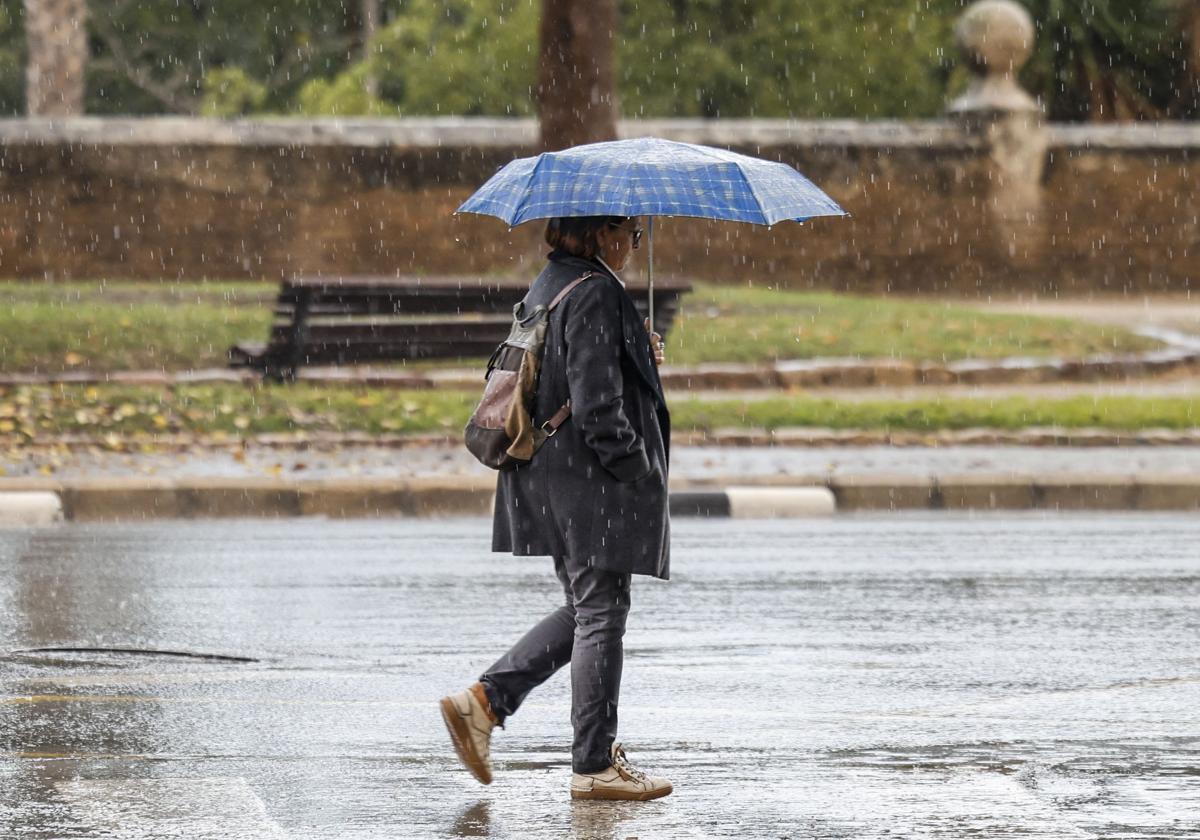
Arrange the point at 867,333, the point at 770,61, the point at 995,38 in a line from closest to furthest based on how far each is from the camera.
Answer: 1. the point at 867,333
2. the point at 995,38
3. the point at 770,61

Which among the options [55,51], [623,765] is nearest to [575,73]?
[55,51]

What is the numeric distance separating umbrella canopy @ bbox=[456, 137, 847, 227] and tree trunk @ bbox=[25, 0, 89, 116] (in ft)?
83.1

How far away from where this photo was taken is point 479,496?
506 inches

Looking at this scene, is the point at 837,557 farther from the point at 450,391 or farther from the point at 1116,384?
the point at 1116,384

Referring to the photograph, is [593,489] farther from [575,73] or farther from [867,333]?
[575,73]

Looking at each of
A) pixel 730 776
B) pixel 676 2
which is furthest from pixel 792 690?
pixel 676 2

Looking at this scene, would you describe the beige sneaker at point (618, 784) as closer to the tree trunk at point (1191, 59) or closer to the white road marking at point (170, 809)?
the white road marking at point (170, 809)

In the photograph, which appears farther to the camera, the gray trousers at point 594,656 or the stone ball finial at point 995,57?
the stone ball finial at point 995,57

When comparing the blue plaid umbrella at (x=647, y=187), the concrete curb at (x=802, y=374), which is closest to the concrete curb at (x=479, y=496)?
the concrete curb at (x=802, y=374)

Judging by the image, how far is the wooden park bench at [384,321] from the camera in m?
16.7

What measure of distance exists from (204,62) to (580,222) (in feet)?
149

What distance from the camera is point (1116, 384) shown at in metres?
18.7

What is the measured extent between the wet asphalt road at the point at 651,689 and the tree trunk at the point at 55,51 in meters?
20.1

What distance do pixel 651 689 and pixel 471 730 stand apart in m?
1.53
